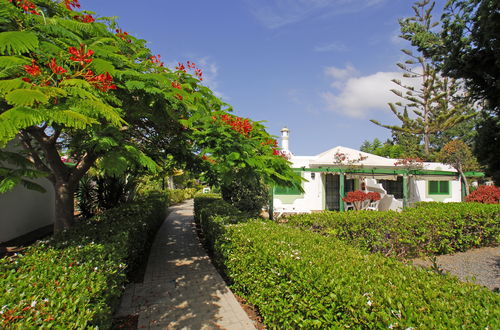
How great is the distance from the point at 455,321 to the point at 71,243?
4.58 m

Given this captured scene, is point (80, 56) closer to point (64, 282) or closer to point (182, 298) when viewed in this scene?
point (64, 282)

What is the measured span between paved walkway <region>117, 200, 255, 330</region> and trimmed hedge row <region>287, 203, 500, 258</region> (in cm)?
270

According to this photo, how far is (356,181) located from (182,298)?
48.0ft

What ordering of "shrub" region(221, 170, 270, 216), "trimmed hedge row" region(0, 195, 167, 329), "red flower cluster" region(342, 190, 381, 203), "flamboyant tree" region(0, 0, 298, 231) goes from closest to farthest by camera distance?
1. "trimmed hedge row" region(0, 195, 167, 329)
2. "flamboyant tree" region(0, 0, 298, 231)
3. "shrub" region(221, 170, 270, 216)
4. "red flower cluster" region(342, 190, 381, 203)

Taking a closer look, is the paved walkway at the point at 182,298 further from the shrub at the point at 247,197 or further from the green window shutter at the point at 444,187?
the green window shutter at the point at 444,187

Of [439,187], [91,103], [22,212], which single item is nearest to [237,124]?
[91,103]

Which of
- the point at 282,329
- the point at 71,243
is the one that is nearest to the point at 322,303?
the point at 282,329

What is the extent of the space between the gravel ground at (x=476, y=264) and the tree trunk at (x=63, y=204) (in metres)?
7.68

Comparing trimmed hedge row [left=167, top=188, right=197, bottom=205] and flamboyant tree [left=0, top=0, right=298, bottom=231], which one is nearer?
flamboyant tree [left=0, top=0, right=298, bottom=231]

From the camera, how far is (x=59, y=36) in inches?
133

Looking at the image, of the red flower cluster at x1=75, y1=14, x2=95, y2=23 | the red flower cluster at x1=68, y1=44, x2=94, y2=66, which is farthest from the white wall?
the red flower cluster at x1=68, y1=44, x2=94, y2=66

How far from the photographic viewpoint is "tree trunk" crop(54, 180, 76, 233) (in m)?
5.66

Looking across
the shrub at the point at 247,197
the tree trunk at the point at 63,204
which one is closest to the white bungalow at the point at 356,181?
the shrub at the point at 247,197

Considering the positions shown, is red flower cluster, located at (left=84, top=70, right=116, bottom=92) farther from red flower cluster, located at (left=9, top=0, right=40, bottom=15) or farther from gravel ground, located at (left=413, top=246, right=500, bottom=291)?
gravel ground, located at (left=413, top=246, right=500, bottom=291)
